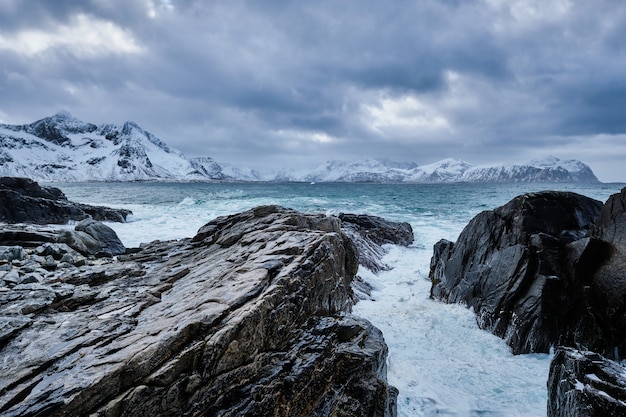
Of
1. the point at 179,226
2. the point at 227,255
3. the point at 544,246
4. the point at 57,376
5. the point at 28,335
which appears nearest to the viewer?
the point at 57,376

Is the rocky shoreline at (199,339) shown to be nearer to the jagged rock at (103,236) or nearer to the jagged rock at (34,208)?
the jagged rock at (103,236)

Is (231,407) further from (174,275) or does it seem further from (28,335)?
(174,275)

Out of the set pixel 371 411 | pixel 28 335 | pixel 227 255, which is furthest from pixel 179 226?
pixel 371 411

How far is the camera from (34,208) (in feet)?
94.0

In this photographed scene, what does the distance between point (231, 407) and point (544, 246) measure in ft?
38.5

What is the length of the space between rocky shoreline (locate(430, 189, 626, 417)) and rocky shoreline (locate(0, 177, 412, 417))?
352 centimetres

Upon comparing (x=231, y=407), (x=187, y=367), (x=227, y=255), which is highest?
(x=227, y=255)

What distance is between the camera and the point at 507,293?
11828mm

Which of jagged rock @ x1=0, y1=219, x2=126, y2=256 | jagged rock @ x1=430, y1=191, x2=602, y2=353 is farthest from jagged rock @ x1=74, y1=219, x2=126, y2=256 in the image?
jagged rock @ x1=430, y1=191, x2=602, y2=353

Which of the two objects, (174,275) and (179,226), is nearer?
(174,275)

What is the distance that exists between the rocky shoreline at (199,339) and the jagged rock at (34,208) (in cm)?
2409

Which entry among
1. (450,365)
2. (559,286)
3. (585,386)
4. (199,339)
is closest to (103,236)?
(199,339)

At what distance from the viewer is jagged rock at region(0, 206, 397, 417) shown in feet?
14.6

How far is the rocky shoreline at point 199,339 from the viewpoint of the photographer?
446 centimetres
